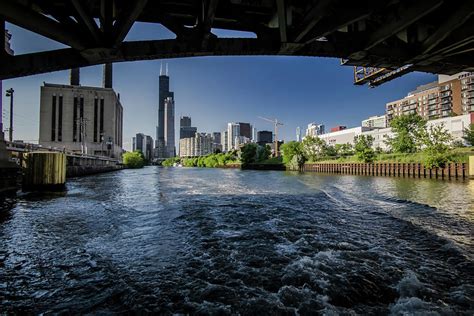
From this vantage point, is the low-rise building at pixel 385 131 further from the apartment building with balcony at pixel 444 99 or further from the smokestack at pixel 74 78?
the smokestack at pixel 74 78

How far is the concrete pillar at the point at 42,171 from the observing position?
863 inches

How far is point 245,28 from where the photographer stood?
7.80 meters

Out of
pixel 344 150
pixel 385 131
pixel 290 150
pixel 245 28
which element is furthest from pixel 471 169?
A: pixel 290 150

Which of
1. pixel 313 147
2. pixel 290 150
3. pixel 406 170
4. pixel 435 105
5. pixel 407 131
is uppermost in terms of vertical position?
pixel 435 105

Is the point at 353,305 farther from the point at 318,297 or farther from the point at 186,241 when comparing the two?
the point at 186,241

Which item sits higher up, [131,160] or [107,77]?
[107,77]

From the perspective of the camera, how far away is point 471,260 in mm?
6055

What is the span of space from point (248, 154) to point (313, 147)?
40.3 m

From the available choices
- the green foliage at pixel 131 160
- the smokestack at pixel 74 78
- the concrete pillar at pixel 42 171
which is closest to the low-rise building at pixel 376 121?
the green foliage at pixel 131 160

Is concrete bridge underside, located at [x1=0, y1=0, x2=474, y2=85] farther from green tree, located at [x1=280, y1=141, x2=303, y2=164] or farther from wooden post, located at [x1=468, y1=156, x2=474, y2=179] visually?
green tree, located at [x1=280, y1=141, x2=303, y2=164]

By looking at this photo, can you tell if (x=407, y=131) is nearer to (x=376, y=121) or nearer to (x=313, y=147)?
(x=313, y=147)

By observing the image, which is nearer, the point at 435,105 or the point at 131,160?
the point at 435,105

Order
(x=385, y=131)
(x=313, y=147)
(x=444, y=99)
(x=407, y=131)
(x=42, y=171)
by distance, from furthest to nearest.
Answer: (x=444, y=99), (x=385, y=131), (x=313, y=147), (x=407, y=131), (x=42, y=171)

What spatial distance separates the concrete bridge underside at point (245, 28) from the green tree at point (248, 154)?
124324 mm
